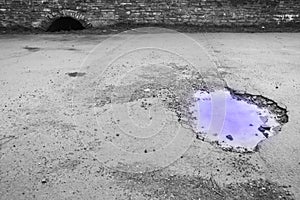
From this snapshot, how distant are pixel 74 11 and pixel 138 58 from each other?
3.67 metres

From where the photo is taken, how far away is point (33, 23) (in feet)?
33.7

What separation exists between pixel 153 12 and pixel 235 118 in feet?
20.2

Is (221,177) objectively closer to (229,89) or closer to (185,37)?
(229,89)

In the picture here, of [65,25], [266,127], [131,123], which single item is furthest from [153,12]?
[266,127]

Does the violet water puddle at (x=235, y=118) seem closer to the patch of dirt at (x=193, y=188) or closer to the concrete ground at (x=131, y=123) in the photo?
the concrete ground at (x=131, y=123)

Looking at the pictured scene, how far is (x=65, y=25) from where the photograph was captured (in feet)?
35.5

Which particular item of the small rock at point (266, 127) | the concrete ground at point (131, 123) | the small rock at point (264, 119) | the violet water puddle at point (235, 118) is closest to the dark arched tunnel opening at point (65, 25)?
the concrete ground at point (131, 123)

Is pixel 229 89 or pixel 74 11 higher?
pixel 74 11

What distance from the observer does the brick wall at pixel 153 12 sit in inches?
399

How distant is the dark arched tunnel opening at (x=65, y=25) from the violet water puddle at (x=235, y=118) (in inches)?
243

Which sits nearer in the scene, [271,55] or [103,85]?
[103,85]

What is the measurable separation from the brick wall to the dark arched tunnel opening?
20cm

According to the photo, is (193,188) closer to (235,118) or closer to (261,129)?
(261,129)

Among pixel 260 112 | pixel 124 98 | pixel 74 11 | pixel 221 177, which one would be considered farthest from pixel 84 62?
pixel 221 177
